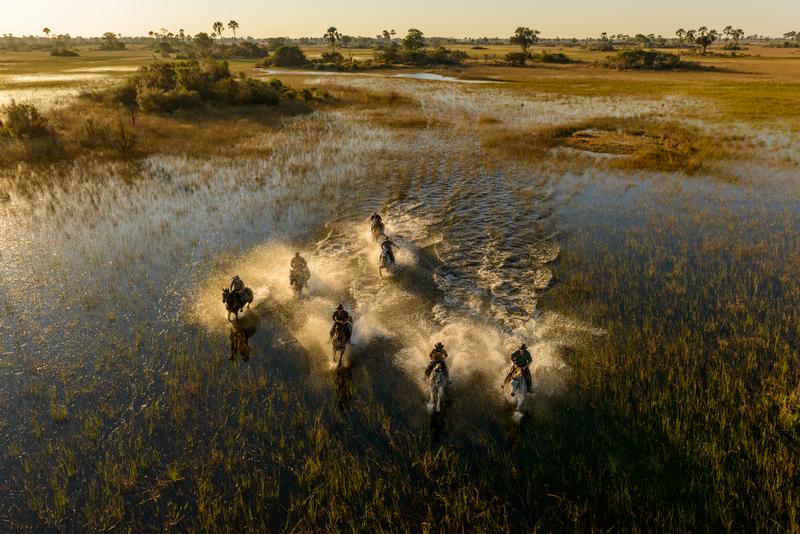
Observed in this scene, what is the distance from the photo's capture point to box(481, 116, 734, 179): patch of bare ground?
106 feet

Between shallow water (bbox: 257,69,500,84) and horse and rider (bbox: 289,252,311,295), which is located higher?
shallow water (bbox: 257,69,500,84)

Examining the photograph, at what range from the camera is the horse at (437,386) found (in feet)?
35.6

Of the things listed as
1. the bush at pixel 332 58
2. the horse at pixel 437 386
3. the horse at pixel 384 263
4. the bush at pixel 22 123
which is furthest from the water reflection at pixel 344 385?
the bush at pixel 332 58

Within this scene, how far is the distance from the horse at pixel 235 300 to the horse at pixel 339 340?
380cm

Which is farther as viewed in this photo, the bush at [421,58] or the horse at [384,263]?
the bush at [421,58]

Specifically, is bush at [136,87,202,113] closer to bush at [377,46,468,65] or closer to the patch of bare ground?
the patch of bare ground

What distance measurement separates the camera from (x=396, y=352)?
1313cm

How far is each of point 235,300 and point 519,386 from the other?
9.29 meters

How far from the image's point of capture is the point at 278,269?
17891 mm

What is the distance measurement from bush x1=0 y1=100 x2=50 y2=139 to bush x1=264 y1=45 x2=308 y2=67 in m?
83.0

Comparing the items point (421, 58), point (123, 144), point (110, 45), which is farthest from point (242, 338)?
point (110, 45)

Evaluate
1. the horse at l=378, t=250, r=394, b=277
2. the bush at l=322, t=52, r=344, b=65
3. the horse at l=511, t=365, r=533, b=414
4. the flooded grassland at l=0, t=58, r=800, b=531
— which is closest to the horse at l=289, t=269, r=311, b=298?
the flooded grassland at l=0, t=58, r=800, b=531

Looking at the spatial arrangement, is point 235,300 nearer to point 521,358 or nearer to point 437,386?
point 437,386

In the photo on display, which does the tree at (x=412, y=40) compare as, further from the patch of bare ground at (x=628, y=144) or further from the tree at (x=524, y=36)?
the patch of bare ground at (x=628, y=144)
